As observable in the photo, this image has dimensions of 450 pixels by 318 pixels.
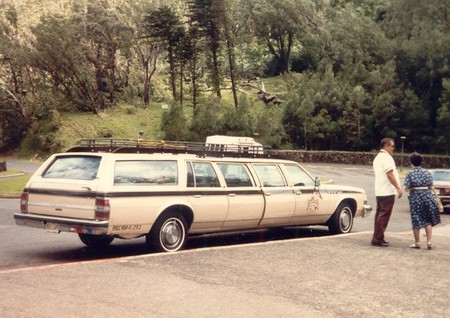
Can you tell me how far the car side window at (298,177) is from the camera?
1219 centimetres

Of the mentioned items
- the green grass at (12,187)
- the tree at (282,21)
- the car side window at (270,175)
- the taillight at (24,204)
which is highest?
the tree at (282,21)

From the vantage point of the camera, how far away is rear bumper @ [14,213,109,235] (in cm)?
890

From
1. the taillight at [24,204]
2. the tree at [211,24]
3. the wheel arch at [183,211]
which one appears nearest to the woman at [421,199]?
the wheel arch at [183,211]

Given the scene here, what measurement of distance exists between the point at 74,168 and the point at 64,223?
948 mm

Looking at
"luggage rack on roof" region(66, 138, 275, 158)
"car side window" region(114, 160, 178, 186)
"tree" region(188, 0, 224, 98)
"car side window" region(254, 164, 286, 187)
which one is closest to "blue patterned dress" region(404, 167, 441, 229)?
"car side window" region(254, 164, 286, 187)

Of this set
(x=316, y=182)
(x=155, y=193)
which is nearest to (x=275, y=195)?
(x=316, y=182)

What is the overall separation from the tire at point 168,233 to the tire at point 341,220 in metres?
4.06

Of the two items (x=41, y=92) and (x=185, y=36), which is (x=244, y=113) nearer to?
(x=185, y=36)

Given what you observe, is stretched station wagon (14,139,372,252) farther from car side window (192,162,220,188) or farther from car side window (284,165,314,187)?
car side window (284,165,314,187)

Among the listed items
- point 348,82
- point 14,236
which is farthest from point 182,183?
point 348,82

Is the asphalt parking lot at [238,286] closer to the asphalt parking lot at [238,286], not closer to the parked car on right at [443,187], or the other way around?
the asphalt parking lot at [238,286]

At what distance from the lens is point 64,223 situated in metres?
9.22

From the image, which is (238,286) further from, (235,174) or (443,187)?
(443,187)

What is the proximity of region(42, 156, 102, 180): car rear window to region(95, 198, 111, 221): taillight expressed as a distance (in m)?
0.53
